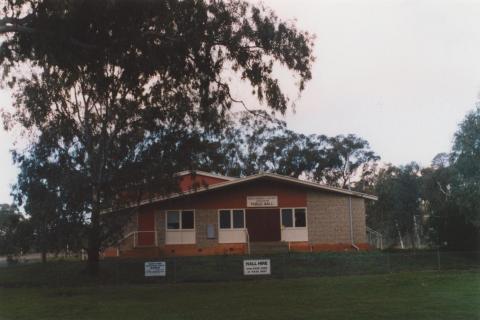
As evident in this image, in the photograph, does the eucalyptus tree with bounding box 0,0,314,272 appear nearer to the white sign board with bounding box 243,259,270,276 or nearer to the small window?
the white sign board with bounding box 243,259,270,276

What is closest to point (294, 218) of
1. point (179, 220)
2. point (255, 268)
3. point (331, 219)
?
point (331, 219)

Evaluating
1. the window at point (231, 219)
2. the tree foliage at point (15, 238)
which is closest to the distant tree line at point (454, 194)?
the window at point (231, 219)

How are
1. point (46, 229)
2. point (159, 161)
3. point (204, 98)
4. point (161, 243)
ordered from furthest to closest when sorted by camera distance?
1. point (161, 243)
2. point (159, 161)
3. point (46, 229)
4. point (204, 98)

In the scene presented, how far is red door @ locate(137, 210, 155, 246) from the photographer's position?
1405 inches

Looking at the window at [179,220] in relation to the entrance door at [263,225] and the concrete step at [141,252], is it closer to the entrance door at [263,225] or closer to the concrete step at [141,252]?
the concrete step at [141,252]

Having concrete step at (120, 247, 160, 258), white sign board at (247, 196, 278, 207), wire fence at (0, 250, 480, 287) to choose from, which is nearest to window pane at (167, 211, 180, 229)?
concrete step at (120, 247, 160, 258)

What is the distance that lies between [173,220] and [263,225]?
5.22 m

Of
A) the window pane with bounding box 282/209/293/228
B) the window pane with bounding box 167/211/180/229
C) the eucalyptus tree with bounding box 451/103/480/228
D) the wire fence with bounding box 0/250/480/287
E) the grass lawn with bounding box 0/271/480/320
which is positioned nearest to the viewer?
the grass lawn with bounding box 0/271/480/320

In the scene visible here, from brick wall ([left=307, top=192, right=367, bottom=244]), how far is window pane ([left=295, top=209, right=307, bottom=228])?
0.91ft

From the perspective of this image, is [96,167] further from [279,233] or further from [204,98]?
[279,233]

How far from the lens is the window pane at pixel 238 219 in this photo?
36250 millimetres

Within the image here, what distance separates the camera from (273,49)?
18.0 metres

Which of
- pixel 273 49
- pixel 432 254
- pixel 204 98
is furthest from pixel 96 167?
pixel 432 254

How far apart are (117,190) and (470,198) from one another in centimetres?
1749
